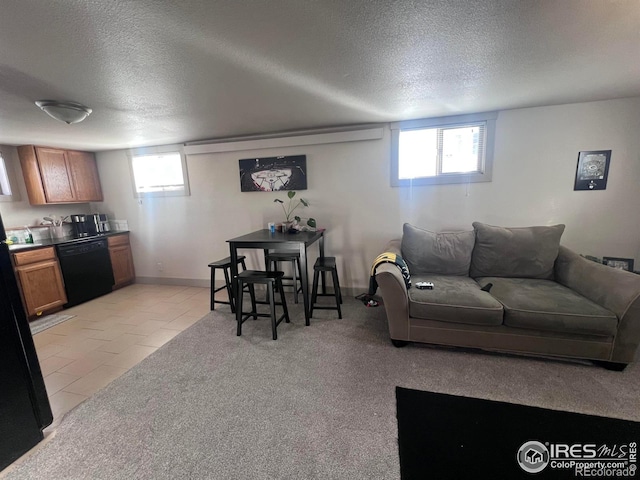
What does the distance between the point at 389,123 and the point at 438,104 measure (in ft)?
2.35

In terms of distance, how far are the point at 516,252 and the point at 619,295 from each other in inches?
32.6

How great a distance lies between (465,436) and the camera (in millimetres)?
1522

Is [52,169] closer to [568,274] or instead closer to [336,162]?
[336,162]

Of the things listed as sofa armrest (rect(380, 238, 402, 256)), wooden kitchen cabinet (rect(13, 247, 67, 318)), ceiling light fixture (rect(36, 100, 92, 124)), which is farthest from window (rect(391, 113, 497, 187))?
wooden kitchen cabinet (rect(13, 247, 67, 318))

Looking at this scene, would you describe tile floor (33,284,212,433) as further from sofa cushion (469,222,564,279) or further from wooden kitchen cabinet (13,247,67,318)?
sofa cushion (469,222,564,279)

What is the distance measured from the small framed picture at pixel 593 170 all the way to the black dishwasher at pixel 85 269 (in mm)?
6305

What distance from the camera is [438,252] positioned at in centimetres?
288

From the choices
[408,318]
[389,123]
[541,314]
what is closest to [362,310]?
[408,318]

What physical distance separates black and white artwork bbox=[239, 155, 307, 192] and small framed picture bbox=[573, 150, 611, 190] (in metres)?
3.14

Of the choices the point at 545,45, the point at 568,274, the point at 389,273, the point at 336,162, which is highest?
the point at 545,45

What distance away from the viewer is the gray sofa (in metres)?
1.97

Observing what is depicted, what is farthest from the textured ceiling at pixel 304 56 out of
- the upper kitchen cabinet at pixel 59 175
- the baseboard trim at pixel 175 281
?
the baseboard trim at pixel 175 281

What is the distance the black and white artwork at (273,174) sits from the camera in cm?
364

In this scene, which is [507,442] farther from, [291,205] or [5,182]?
[5,182]
